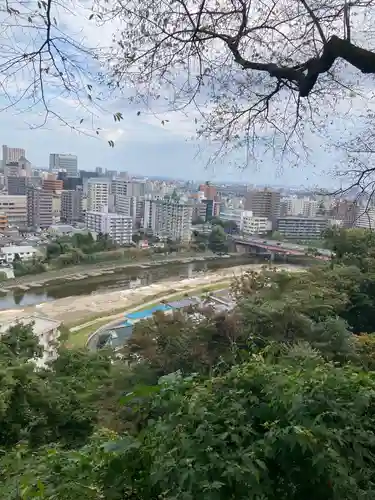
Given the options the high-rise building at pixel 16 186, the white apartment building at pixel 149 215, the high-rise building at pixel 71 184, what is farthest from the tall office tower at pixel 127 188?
the high-rise building at pixel 16 186

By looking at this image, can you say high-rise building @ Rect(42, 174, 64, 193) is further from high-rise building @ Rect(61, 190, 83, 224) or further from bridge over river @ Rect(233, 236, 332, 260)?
bridge over river @ Rect(233, 236, 332, 260)

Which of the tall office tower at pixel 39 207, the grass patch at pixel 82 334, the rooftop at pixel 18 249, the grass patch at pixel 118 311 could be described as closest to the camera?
the grass patch at pixel 82 334

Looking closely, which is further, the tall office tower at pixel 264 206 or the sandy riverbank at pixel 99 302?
the tall office tower at pixel 264 206

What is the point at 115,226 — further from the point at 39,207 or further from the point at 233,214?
the point at 233,214

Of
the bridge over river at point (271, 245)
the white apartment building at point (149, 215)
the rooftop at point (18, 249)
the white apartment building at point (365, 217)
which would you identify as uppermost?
the white apartment building at point (365, 217)

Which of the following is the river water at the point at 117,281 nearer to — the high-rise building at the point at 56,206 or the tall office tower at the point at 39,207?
the tall office tower at the point at 39,207

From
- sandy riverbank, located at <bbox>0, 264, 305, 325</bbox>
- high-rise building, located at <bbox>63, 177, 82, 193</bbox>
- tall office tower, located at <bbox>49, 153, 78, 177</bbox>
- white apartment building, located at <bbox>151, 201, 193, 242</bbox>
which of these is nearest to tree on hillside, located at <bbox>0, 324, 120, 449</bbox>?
sandy riverbank, located at <bbox>0, 264, 305, 325</bbox>

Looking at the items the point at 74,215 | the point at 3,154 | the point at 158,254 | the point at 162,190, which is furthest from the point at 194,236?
the point at 3,154
